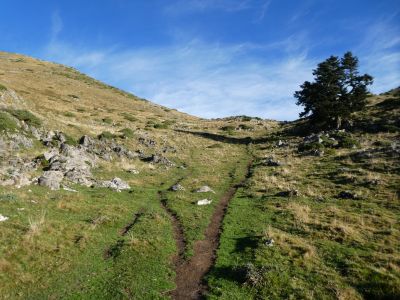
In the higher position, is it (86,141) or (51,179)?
(86,141)

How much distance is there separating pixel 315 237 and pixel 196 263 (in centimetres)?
766

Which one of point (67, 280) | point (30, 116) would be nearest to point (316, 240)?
point (67, 280)

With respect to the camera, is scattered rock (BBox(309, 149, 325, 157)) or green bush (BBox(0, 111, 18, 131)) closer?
green bush (BBox(0, 111, 18, 131))

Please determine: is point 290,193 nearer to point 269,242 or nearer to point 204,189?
point 204,189

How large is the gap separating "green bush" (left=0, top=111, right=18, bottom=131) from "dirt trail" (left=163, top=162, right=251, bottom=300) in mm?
23719

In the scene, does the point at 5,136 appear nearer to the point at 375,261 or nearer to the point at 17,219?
the point at 17,219

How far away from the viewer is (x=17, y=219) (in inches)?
840

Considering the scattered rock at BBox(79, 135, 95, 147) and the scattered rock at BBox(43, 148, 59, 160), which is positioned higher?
the scattered rock at BBox(79, 135, 95, 147)

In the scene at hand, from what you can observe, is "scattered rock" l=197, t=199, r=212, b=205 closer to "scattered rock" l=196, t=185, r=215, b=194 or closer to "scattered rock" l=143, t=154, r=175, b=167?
"scattered rock" l=196, t=185, r=215, b=194

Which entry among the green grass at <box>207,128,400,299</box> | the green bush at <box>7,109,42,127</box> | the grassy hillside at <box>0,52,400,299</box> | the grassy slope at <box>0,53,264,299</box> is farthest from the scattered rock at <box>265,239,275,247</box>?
the green bush at <box>7,109,42,127</box>

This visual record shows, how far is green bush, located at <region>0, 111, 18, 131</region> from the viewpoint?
124ft

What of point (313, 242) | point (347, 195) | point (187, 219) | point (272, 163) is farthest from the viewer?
point (272, 163)

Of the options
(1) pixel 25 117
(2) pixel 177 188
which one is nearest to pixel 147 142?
(1) pixel 25 117

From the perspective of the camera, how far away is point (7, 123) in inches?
1511
